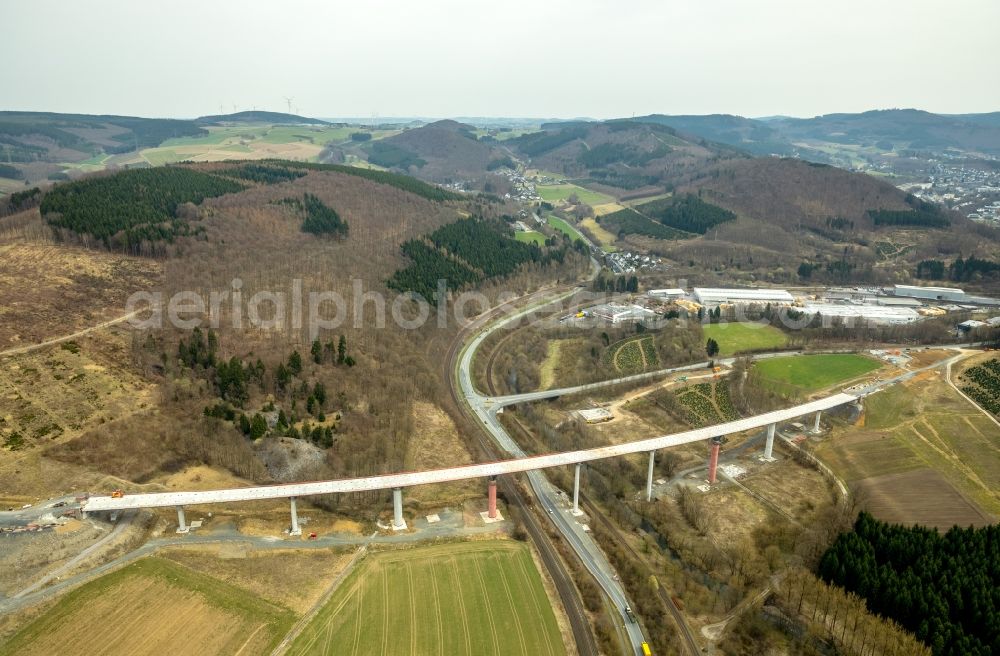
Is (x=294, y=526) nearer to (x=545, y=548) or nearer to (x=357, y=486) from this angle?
(x=357, y=486)

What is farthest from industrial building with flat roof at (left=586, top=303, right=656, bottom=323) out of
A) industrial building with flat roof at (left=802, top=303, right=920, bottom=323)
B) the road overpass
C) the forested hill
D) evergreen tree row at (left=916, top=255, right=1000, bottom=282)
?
evergreen tree row at (left=916, top=255, right=1000, bottom=282)

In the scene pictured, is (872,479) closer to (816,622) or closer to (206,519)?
(816,622)

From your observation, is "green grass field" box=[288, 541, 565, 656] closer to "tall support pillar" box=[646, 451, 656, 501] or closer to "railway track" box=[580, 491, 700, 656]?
"railway track" box=[580, 491, 700, 656]

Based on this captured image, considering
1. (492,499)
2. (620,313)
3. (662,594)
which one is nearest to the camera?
(662,594)

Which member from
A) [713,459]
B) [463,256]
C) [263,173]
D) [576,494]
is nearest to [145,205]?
[263,173]

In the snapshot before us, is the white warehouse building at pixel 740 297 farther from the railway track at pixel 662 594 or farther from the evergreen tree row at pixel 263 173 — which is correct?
the evergreen tree row at pixel 263 173
